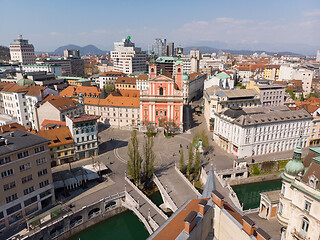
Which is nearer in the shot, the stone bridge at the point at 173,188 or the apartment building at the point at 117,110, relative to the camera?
the stone bridge at the point at 173,188

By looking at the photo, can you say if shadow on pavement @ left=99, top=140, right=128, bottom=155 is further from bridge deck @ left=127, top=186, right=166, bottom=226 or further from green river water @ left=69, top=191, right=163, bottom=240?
green river water @ left=69, top=191, right=163, bottom=240

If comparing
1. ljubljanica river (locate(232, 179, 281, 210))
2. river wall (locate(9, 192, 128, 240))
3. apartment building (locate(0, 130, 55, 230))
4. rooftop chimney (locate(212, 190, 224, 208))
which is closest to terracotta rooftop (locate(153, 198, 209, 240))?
rooftop chimney (locate(212, 190, 224, 208))

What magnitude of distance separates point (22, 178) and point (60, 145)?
762 inches

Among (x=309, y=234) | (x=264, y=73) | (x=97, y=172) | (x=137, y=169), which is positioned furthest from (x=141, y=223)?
(x=264, y=73)

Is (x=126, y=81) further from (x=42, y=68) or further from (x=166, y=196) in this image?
(x=166, y=196)

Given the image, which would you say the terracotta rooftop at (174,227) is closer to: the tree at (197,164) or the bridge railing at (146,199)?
the bridge railing at (146,199)

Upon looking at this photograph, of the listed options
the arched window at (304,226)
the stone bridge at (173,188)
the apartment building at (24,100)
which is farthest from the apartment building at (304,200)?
the apartment building at (24,100)

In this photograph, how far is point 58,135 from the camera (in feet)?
198

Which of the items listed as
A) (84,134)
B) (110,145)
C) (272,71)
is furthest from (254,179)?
(272,71)

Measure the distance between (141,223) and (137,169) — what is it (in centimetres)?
1113

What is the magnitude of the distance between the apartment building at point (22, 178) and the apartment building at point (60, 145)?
1466 centimetres

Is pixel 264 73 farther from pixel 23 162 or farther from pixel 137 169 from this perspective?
pixel 23 162

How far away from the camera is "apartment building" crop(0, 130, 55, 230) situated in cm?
3869

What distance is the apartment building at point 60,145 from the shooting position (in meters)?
59.2
